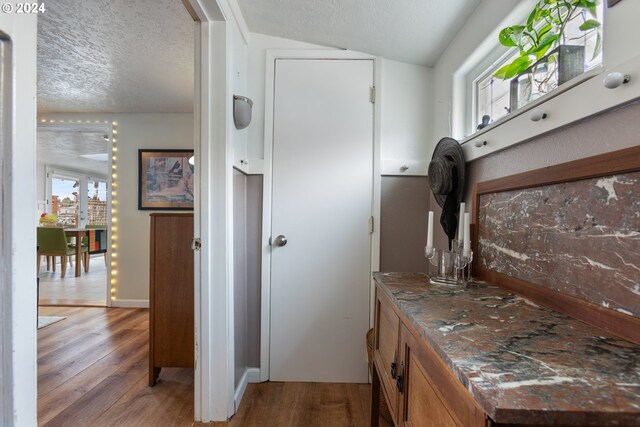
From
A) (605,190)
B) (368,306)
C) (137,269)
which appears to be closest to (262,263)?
(368,306)

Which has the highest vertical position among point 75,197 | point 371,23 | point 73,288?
point 371,23

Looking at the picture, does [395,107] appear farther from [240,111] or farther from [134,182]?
[134,182]

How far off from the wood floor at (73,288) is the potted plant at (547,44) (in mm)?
4325

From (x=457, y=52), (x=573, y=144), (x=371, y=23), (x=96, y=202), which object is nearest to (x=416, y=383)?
(x=573, y=144)

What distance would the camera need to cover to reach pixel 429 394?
27.3 inches

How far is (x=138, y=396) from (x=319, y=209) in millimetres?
1590

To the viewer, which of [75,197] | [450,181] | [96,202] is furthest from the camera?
[96,202]

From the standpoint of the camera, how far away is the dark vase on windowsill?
35.4 inches

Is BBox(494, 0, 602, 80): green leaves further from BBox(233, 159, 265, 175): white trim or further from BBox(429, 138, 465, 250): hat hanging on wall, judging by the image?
BBox(233, 159, 265, 175): white trim

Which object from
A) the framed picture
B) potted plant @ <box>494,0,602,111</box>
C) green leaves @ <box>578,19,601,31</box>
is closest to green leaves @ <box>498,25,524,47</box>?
potted plant @ <box>494,0,602,111</box>

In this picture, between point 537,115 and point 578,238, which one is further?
point 537,115

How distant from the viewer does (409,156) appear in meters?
1.95

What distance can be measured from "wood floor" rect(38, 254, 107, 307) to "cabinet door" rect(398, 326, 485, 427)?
3.80 m

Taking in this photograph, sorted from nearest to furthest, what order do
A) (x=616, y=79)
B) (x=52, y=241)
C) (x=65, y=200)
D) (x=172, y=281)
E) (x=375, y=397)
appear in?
(x=616, y=79), (x=375, y=397), (x=172, y=281), (x=52, y=241), (x=65, y=200)
